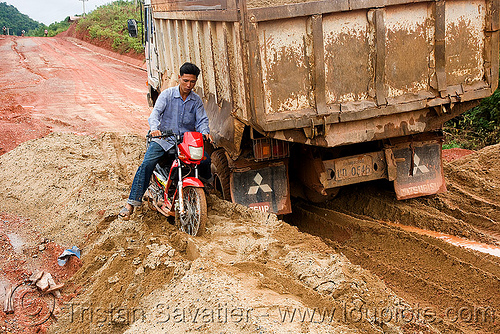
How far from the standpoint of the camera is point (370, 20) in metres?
4.68

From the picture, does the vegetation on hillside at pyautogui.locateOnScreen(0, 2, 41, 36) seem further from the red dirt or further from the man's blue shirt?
the man's blue shirt

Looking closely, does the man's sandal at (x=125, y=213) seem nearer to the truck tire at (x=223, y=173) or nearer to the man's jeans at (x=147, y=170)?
the man's jeans at (x=147, y=170)

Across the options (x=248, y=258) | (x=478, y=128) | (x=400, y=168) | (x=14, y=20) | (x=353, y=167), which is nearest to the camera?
(x=248, y=258)

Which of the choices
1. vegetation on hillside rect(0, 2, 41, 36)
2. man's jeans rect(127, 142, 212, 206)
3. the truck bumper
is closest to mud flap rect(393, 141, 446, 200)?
the truck bumper

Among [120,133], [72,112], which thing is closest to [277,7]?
[120,133]

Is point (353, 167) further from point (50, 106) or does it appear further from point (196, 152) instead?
point (50, 106)

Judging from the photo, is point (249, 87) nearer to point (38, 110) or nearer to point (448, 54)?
point (448, 54)

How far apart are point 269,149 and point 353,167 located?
0.99 m

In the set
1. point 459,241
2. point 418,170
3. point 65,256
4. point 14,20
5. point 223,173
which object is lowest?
point 459,241

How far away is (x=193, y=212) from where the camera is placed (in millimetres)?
4980

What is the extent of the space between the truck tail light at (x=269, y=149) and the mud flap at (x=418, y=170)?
1341 millimetres

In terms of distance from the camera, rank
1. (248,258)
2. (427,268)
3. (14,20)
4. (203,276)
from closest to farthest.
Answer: (203,276)
(248,258)
(427,268)
(14,20)

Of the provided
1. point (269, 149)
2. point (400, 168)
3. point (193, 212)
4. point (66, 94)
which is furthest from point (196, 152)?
point (66, 94)

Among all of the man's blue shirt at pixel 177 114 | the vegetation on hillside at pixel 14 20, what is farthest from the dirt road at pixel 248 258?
the vegetation on hillside at pixel 14 20
